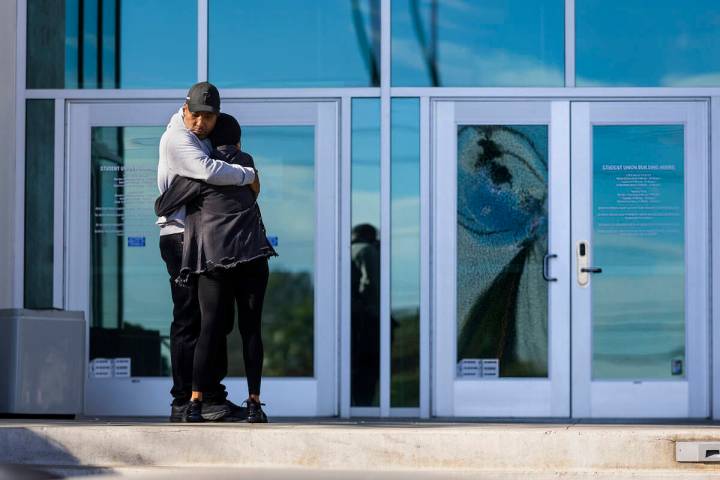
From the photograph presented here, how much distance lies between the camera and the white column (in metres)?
9.48

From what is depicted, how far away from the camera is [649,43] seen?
31.0 ft

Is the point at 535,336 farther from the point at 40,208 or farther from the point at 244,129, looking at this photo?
the point at 40,208

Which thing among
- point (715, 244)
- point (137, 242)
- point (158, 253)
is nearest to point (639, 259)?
point (715, 244)

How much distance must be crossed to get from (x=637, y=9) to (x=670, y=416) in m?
2.77

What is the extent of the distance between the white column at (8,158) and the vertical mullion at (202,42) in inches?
51.2

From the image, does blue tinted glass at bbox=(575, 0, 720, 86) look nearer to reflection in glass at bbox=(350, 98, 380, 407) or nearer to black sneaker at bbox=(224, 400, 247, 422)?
reflection in glass at bbox=(350, 98, 380, 407)

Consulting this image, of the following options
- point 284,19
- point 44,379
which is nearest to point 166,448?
point 44,379

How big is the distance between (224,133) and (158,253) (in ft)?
9.28

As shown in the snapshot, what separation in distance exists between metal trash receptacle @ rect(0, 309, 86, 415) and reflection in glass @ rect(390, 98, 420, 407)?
2.14 metres

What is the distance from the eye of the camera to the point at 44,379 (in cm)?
832

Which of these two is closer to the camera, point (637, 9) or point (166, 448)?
point (166, 448)

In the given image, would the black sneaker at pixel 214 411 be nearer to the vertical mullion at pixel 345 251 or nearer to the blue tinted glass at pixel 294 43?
the vertical mullion at pixel 345 251

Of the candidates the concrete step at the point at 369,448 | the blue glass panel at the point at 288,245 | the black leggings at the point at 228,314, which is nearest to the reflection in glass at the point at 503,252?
the blue glass panel at the point at 288,245

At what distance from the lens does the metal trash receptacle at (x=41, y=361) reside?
26.7 ft
